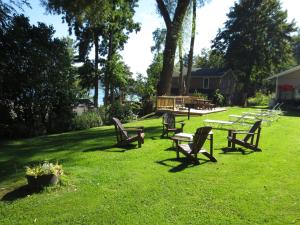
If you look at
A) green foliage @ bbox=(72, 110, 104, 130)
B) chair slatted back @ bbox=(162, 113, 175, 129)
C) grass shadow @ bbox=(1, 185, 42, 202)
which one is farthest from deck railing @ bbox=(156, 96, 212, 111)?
grass shadow @ bbox=(1, 185, 42, 202)

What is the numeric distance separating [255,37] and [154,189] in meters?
39.2

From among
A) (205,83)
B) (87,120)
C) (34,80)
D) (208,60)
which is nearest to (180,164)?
(34,80)

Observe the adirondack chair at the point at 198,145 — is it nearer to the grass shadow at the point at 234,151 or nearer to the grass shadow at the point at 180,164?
the grass shadow at the point at 180,164

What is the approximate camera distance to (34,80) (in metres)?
15.6

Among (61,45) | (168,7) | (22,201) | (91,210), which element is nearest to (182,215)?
(91,210)

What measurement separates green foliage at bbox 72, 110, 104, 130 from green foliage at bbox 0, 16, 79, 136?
40 centimetres

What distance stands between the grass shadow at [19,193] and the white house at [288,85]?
33.5 meters

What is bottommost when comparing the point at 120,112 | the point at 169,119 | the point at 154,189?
the point at 154,189

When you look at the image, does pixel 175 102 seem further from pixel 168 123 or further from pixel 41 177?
pixel 41 177

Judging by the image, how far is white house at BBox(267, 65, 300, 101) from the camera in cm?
3531

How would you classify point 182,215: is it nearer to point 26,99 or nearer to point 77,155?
point 77,155

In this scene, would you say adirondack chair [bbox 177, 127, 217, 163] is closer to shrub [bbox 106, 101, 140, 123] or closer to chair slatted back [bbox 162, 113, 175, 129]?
chair slatted back [bbox 162, 113, 175, 129]

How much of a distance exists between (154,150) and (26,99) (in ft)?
27.8

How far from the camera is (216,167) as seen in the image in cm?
818
